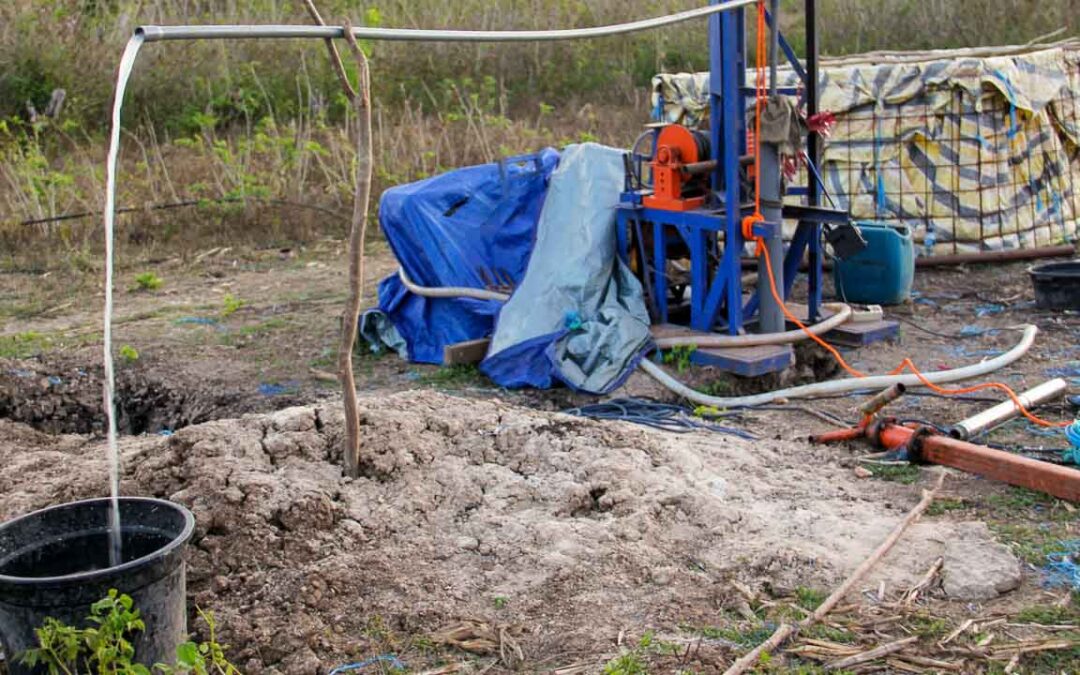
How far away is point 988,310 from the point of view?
793 cm

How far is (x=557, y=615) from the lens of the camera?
3.53 m

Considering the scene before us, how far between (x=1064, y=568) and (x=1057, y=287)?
4.31 m

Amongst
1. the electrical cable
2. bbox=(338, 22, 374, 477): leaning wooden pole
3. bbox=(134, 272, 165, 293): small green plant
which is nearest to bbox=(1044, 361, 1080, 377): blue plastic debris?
the electrical cable

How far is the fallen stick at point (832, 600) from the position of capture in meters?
3.22

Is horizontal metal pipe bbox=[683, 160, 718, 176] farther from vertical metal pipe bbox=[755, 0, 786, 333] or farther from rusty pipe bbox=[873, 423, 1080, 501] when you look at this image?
rusty pipe bbox=[873, 423, 1080, 501]

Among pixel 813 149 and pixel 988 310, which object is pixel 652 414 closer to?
pixel 813 149

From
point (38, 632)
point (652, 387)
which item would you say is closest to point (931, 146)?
point (652, 387)

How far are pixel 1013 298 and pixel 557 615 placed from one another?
579 centimetres

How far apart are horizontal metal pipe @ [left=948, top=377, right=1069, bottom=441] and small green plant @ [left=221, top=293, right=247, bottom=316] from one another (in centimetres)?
524

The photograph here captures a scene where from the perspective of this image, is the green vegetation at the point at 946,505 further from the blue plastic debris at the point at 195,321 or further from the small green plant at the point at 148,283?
the small green plant at the point at 148,283

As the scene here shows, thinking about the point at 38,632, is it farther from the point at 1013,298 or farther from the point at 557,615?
the point at 1013,298

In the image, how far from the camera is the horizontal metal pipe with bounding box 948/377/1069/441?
5.02m

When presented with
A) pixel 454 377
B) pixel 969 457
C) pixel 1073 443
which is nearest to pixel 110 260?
pixel 969 457

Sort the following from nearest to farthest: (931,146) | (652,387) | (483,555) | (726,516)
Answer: (483,555)
(726,516)
(652,387)
(931,146)
